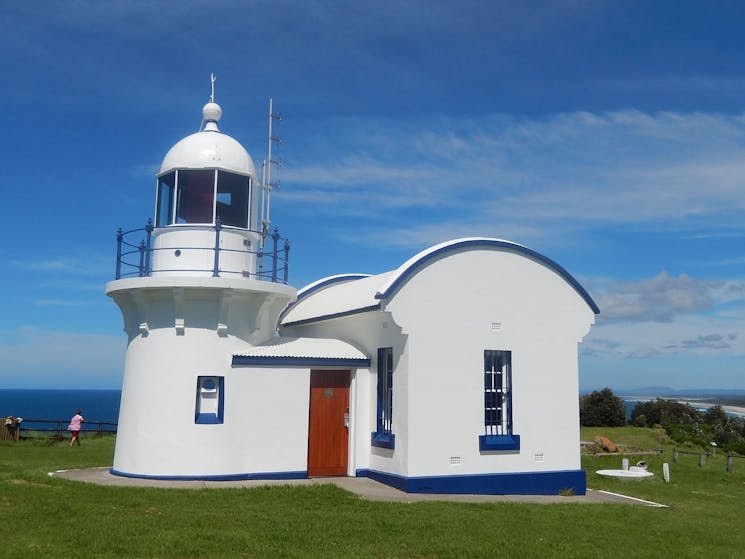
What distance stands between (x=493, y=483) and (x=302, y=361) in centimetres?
462

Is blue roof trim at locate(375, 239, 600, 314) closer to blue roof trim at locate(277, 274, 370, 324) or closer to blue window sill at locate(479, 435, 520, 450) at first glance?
blue window sill at locate(479, 435, 520, 450)

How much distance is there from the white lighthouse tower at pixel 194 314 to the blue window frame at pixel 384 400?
8.12ft

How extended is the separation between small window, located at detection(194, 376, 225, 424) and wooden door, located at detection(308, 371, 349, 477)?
1937 mm

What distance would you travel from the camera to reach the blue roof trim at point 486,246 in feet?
46.4

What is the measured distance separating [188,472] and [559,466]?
773cm

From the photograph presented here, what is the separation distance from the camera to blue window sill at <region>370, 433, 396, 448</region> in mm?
14414

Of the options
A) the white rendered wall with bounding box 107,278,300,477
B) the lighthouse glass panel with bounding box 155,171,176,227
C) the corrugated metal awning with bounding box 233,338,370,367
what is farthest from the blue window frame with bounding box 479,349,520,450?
the lighthouse glass panel with bounding box 155,171,176,227

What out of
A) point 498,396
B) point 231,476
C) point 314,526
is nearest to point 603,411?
point 498,396

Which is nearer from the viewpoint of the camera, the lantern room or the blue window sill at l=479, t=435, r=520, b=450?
the blue window sill at l=479, t=435, r=520, b=450

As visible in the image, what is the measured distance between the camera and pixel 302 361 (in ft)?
49.3

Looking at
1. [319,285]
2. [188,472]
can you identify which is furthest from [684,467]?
[188,472]

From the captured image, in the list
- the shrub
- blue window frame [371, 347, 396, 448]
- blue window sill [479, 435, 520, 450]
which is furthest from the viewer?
the shrub

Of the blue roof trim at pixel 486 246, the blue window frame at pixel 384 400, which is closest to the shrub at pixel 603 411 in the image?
the blue roof trim at pixel 486 246

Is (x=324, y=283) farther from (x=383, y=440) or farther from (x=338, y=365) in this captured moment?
(x=383, y=440)
